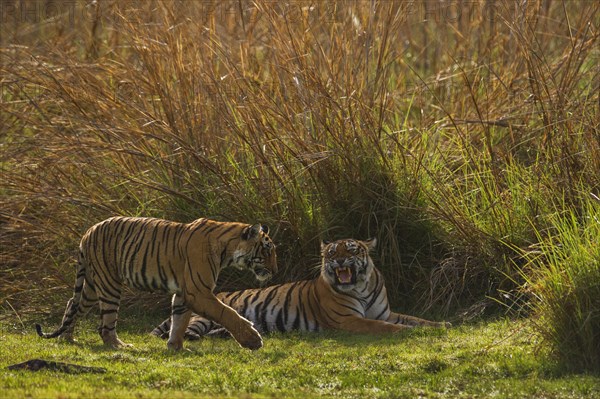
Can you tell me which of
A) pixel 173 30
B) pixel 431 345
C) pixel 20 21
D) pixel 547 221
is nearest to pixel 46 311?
pixel 173 30

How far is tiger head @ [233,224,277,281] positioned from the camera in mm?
8516

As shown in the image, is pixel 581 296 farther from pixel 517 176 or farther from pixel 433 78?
pixel 433 78

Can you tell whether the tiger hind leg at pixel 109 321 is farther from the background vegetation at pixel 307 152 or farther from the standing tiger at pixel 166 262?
the background vegetation at pixel 307 152

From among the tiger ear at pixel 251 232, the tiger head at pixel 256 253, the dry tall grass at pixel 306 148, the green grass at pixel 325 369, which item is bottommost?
the green grass at pixel 325 369

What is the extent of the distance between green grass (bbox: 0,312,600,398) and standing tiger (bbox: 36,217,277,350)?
0.30 metres

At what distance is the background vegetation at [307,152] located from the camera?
9547 millimetres

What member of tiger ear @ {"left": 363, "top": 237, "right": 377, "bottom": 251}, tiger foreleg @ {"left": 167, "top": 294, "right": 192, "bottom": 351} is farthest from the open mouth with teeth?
tiger foreleg @ {"left": 167, "top": 294, "right": 192, "bottom": 351}

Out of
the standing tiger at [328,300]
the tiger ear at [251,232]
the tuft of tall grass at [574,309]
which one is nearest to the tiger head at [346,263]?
the standing tiger at [328,300]

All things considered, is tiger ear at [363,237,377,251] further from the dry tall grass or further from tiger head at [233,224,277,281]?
tiger head at [233,224,277,281]

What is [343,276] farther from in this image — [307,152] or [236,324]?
[236,324]

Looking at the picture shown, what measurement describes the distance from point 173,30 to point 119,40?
2800 millimetres

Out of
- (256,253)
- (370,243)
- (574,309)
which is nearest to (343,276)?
(370,243)

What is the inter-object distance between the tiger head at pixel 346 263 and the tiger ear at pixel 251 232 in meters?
1.00

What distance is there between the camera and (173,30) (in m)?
10.6
